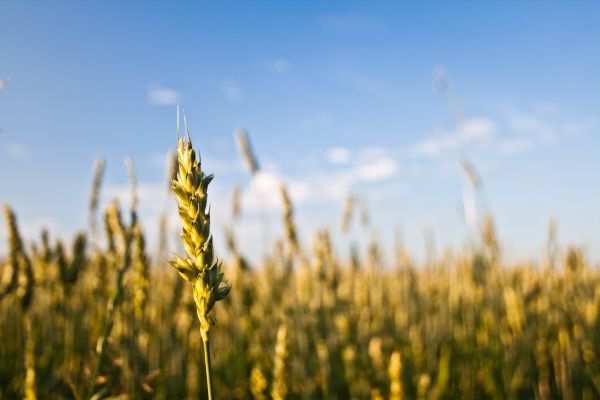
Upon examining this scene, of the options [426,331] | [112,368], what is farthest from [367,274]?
[112,368]

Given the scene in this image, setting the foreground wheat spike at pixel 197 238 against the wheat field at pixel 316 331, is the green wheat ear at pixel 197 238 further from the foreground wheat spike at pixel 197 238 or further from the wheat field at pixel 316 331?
the wheat field at pixel 316 331

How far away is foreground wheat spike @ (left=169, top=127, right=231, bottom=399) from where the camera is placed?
2.45ft

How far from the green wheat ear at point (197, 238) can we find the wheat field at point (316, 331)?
57.5 inches

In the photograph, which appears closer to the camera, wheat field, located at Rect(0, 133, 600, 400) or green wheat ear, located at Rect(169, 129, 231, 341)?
green wheat ear, located at Rect(169, 129, 231, 341)

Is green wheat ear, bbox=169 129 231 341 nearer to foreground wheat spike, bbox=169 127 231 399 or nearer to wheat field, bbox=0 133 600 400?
foreground wheat spike, bbox=169 127 231 399

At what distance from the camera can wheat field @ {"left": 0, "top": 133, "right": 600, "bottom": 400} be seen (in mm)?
2797

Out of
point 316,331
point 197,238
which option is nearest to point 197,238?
point 197,238

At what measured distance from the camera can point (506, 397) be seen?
3336 mm

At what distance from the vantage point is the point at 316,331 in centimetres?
356

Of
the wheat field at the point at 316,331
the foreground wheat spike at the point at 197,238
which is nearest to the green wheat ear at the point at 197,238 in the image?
the foreground wheat spike at the point at 197,238

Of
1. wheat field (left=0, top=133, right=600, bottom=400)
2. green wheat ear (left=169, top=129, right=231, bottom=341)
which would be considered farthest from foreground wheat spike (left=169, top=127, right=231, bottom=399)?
wheat field (left=0, top=133, right=600, bottom=400)

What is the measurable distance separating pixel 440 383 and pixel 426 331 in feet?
2.45

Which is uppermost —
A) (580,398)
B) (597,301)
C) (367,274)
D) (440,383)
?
(367,274)

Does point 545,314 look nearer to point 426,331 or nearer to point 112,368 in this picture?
point 426,331
